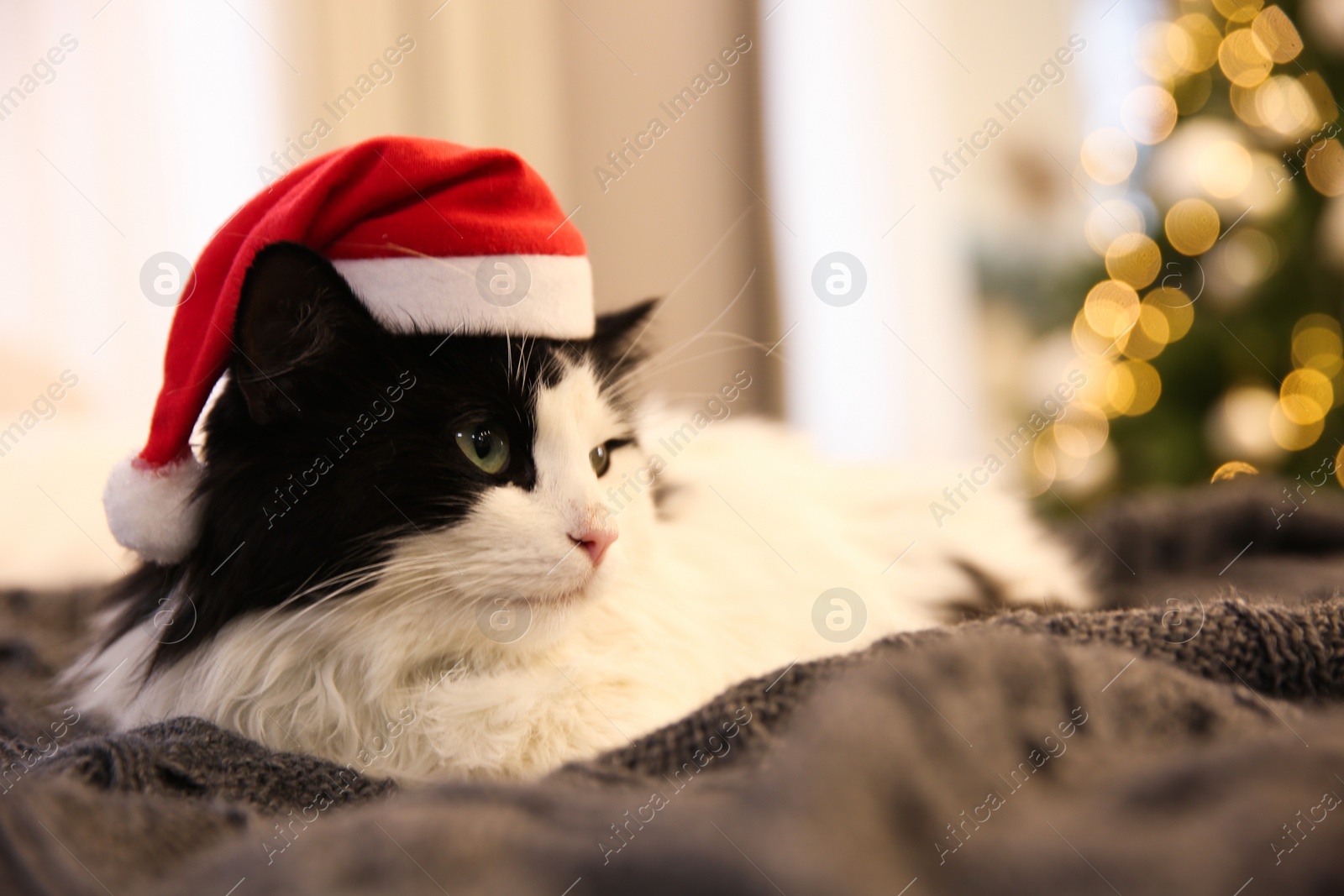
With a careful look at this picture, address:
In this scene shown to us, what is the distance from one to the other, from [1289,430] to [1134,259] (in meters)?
0.60

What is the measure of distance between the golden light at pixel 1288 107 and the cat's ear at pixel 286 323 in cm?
245

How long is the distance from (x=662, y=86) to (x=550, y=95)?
0.40 metres

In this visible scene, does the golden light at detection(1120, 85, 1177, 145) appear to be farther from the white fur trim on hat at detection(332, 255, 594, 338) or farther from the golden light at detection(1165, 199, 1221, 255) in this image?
the white fur trim on hat at detection(332, 255, 594, 338)

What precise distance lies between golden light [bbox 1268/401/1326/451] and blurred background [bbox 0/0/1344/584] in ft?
0.04

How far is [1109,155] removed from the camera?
2576mm

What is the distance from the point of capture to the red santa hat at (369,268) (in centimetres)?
88

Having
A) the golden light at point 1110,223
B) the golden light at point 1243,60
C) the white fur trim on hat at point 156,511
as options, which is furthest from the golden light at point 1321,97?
the white fur trim on hat at point 156,511

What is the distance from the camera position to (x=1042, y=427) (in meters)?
2.65

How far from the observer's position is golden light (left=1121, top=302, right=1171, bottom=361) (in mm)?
2473

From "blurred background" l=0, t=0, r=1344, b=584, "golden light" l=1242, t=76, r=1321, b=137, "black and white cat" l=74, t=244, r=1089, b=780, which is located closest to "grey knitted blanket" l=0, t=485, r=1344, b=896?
"black and white cat" l=74, t=244, r=1089, b=780

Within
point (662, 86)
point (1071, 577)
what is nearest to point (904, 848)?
point (1071, 577)

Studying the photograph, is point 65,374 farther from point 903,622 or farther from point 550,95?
point 903,622

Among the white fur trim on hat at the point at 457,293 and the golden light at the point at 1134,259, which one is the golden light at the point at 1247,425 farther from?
the white fur trim on hat at the point at 457,293

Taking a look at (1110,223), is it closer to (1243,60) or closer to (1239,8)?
(1243,60)
